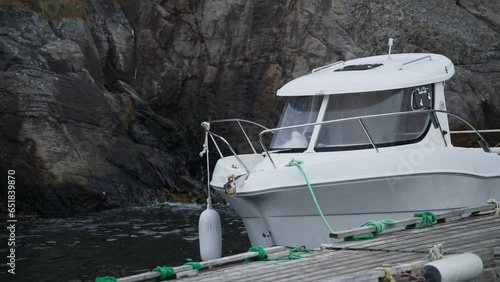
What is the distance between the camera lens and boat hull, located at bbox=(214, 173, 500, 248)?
39.0 feet

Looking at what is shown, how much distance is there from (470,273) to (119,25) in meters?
19.1

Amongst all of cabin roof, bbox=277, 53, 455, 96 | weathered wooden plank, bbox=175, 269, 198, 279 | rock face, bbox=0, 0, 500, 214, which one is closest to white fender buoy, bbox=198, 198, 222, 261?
cabin roof, bbox=277, 53, 455, 96

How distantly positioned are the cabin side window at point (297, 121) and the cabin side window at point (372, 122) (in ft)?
0.72

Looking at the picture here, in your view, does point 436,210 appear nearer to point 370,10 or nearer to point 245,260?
point 245,260

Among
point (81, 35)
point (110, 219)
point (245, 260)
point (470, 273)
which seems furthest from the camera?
point (81, 35)

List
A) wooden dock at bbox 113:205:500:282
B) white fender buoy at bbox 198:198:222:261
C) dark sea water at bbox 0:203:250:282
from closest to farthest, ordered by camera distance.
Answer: wooden dock at bbox 113:205:500:282 < white fender buoy at bbox 198:198:222:261 < dark sea water at bbox 0:203:250:282

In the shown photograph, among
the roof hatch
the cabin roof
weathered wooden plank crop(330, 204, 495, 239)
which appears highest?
the roof hatch

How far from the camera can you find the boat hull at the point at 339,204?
11891 millimetres

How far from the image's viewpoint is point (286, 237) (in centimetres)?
1212

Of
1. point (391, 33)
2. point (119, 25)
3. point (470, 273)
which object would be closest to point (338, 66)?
point (470, 273)

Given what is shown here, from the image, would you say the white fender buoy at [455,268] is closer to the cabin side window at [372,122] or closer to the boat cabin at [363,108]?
the boat cabin at [363,108]

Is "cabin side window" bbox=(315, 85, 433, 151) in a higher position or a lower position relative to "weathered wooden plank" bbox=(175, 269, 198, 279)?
higher

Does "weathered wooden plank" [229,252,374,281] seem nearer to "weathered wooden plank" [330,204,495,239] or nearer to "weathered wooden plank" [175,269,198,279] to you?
"weathered wooden plank" [175,269,198,279]

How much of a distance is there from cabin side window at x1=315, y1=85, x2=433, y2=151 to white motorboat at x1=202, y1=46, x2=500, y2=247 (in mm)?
14
